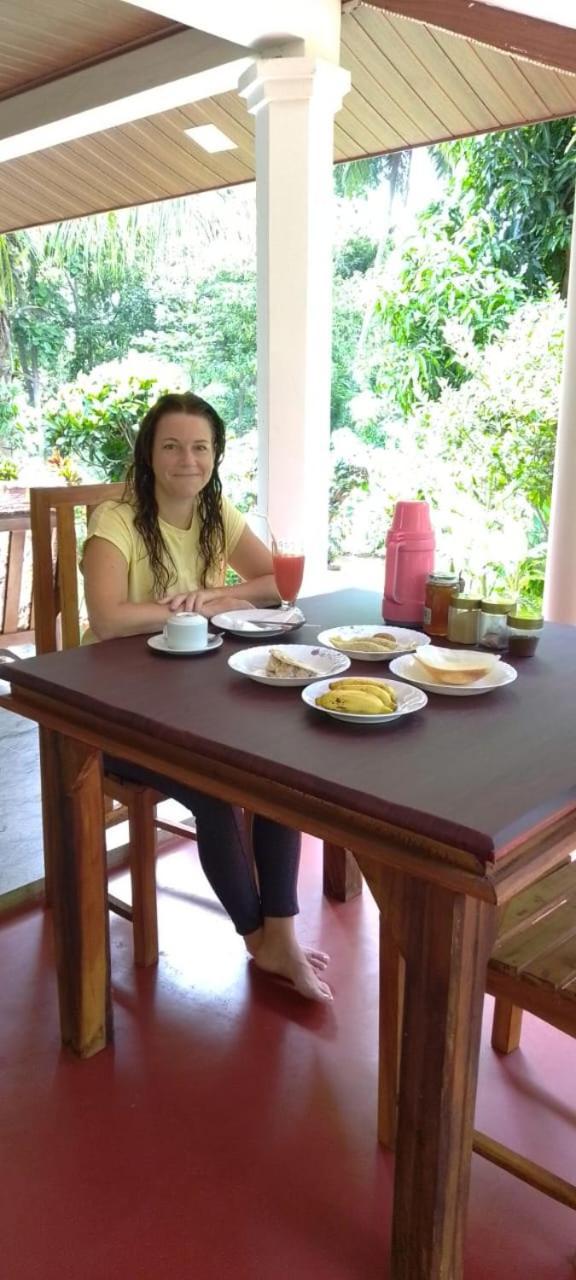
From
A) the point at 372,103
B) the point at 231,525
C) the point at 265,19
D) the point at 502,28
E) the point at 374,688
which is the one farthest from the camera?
the point at 372,103

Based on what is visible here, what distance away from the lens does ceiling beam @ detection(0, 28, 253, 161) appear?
3240mm

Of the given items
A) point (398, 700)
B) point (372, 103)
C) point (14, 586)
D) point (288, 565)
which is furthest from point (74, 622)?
point (372, 103)

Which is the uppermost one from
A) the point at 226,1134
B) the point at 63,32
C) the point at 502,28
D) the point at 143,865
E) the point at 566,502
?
the point at 63,32

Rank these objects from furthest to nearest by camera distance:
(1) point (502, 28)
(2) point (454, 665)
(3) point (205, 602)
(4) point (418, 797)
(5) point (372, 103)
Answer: (5) point (372, 103), (1) point (502, 28), (3) point (205, 602), (2) point (454, 665), (4) point (418, 797)

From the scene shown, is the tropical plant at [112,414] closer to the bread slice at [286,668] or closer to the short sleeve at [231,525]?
the short sleeve at [231,525]

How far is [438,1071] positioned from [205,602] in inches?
42.7

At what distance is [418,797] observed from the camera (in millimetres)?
975

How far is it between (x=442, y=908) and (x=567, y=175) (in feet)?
22.2

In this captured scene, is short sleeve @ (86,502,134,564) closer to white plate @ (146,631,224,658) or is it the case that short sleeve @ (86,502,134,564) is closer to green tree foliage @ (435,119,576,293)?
white plate @ (146,631,224,658)

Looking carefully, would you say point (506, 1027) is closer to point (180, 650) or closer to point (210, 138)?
point (180, 650)

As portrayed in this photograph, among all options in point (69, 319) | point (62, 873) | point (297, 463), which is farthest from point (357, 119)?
point (69, 319)

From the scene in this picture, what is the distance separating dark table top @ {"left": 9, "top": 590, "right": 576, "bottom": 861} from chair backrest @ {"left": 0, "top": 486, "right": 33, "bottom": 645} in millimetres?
2158

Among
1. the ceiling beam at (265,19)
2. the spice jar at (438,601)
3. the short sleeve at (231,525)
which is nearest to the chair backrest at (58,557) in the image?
the short sleeve at (231,525)

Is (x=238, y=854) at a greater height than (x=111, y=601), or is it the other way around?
(x=111, y=601)
